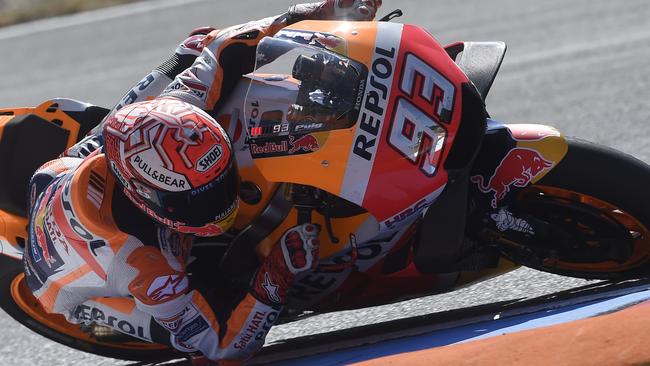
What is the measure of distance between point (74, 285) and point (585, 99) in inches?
157

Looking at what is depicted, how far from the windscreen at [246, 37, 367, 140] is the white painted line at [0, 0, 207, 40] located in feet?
25.0

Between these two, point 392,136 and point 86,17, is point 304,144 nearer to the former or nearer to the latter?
point 392,136

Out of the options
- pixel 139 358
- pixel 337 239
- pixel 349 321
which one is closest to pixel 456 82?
pixel 337 239

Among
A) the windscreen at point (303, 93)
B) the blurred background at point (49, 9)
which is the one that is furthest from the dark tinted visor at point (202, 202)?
the blurred background at point (49, 9)

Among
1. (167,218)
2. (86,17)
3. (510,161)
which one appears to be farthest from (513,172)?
(86,17)

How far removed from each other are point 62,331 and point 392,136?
185 centimetres

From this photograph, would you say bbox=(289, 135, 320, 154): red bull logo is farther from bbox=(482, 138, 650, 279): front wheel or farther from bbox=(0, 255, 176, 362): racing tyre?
bbox=(0, 255, 176, 362): racing tyre

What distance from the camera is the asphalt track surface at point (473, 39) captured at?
185 inches

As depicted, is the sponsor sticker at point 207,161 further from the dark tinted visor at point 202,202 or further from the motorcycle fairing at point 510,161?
the motorcycle fairing at point 510,161

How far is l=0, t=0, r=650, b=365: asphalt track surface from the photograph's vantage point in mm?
4699

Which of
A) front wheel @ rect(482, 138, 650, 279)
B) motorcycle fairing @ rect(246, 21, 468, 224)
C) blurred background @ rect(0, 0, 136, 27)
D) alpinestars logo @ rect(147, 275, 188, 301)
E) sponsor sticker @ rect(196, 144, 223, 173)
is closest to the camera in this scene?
motorcycle fairing @ rect(246, 21, 468, 224)

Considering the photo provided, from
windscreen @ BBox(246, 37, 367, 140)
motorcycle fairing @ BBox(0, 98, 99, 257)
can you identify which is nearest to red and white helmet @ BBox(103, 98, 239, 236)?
windscreen @ BBox(246, 37, 367, 140)

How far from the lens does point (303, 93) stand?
3.54 metres

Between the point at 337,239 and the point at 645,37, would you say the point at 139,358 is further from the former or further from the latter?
the point at 645,37
